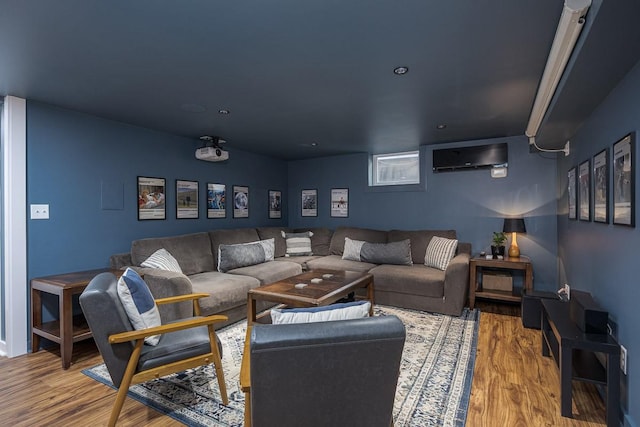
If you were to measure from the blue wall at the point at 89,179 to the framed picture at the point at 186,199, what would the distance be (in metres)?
0.06

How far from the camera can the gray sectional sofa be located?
2.94 m

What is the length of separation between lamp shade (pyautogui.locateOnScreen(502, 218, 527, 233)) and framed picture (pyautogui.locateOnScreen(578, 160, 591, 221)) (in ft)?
3.77

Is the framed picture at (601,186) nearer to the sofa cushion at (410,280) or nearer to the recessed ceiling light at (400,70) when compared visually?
the recessed ceiling light at (400,70)

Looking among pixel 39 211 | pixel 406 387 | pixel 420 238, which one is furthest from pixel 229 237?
pixel 406 387

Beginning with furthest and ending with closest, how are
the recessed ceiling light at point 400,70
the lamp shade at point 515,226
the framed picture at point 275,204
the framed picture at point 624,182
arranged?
1. the framed picture at point 275,204
2. the lamp shade at point 515,226
3. the recessed ceiling light at point 400,70
4. the framed picture at point 624,182

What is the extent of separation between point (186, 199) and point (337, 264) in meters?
2.18

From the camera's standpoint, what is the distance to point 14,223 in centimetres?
262

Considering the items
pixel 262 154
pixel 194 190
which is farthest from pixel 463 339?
pixel 262 154

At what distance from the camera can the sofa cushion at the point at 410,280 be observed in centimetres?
356

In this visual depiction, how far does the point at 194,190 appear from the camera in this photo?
419cm

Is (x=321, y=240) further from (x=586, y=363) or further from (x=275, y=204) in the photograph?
(x=586, y=363)

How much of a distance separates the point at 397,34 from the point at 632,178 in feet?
4.67

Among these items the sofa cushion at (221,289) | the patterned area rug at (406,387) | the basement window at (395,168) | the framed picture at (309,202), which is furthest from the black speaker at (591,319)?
the framed picture at (309,202)

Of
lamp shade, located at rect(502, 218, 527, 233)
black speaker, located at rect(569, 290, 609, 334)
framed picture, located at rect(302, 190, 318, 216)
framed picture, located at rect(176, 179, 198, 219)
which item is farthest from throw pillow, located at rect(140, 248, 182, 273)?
lamp shade, located at rect(502, 218, 527, 233)
